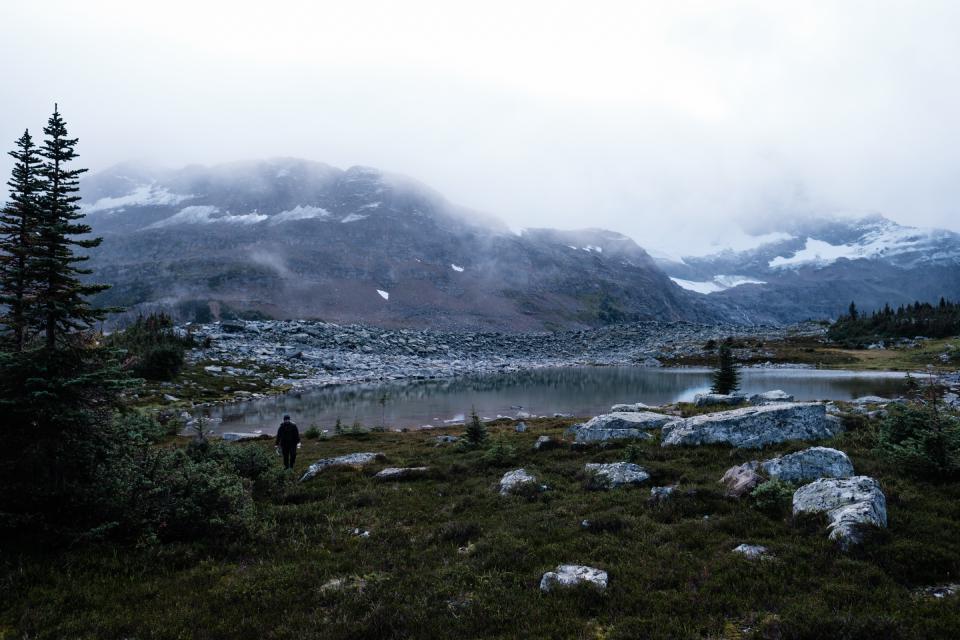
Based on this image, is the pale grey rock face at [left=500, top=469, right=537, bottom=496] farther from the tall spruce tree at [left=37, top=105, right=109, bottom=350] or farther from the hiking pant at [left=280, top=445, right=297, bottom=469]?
the tall spruce tree at [left=37, top=105, right=109, bottom=350]

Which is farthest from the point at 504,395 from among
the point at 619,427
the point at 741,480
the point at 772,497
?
the point at 772,497

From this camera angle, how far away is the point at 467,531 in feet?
40.7

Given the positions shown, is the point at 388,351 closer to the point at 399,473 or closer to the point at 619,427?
the point at 619,427

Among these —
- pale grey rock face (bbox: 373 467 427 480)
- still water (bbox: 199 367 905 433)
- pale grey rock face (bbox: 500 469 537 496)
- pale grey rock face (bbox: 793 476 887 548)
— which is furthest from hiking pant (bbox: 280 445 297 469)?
pale grey rock face (bbox: 793 476 887 548)

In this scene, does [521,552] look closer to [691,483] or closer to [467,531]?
[467,531]

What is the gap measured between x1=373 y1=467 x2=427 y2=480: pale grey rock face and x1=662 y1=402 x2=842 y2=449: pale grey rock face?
9.74 metres

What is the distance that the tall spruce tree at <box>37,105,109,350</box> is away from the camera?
12.4 m

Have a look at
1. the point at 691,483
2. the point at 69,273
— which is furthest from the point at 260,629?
the point at 691,483

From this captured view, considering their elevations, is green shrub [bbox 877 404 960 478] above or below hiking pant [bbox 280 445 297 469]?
above

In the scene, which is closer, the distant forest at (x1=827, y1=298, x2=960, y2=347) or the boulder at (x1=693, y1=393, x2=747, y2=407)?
the boulder at (x1=693, y1=393, x2=747, y2=407)

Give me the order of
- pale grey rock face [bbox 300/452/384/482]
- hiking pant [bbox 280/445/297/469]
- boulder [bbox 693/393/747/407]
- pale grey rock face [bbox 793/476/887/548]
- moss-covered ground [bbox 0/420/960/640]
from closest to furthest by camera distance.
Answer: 1. moss-covered ground [bbox 0/420/960/640]
2. pale grey rock face [bbox 793/476/887/548]
3. pale grey rock face [bbox 300/452/384/482]
4. hiking pant [bbox 280/445/297/469]
5. boulder [bbox 693/393/747/407]

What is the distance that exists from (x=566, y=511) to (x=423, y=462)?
962cm

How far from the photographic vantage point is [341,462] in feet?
71.0

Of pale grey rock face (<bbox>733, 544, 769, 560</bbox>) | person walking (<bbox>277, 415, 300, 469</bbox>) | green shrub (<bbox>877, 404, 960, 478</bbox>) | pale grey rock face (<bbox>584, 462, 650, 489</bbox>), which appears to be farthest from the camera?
person walking (<bbox>277, 415, 300, 469</bbox>)
